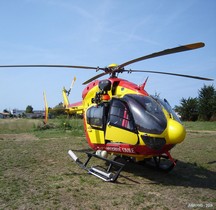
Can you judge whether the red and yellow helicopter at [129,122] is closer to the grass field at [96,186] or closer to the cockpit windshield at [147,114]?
the cockpit windshield at [147,114]

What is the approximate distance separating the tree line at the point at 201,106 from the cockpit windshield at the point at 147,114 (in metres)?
38.6

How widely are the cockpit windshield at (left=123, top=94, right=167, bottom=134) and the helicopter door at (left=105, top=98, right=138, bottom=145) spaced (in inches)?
7.6

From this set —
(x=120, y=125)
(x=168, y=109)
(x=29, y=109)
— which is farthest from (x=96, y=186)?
(x=29, y=109)

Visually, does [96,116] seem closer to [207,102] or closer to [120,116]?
[120,116]

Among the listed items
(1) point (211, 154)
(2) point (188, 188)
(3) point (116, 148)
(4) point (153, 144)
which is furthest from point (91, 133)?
(1) point (211, 154)

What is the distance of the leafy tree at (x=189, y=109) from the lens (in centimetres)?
4622

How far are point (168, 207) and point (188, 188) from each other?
1.48 meters

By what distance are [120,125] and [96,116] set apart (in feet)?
4.11

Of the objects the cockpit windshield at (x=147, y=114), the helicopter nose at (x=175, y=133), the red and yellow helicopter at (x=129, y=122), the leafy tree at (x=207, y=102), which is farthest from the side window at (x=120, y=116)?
the leafy tree at (x=207, y=102)

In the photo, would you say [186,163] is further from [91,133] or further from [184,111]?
[184,111]

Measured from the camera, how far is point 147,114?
20.5ft

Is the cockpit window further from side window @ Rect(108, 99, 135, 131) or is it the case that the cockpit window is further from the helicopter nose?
side window @ Rect(108, 99, 135, 131)

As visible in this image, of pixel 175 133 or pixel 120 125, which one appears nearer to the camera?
pixel 175 133

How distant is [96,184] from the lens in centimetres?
652
